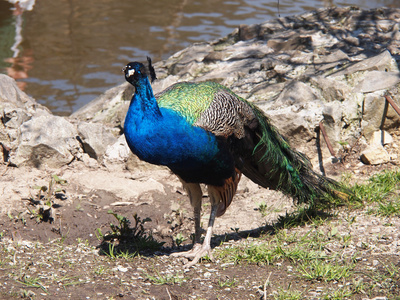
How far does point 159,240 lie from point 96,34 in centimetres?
694

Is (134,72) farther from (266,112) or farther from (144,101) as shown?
(266,112)

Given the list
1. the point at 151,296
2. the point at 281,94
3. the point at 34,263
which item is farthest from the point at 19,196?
the point at 281,94

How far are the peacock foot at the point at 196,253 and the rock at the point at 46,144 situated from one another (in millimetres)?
1759

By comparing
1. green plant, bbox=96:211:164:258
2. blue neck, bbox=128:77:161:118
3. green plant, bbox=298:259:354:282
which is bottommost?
green plant, bbox=96:211:164:258

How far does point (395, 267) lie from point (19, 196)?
3.04 meters

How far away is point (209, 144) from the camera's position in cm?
385

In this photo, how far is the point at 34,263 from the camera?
3.80 metres

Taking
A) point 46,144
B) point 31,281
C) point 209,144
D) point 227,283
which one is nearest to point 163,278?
point 227,283

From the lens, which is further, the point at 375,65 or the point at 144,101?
the point at 375,65

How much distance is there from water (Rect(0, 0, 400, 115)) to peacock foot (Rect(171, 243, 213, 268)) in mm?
4361

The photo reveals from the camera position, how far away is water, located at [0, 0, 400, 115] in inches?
352

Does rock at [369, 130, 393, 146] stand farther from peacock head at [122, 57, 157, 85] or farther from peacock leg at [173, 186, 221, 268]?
peacock head at [122, 57, 157, 85]

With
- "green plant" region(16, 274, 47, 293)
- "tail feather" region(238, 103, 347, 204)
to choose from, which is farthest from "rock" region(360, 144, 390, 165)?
"green plant" region(16, 274, 47, 293)

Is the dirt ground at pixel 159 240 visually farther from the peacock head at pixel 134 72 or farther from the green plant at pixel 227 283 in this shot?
the peacock head at pixel 134 72
